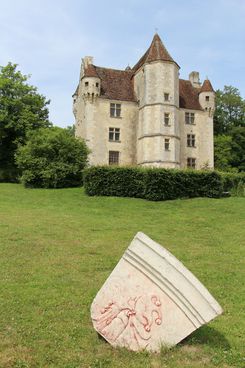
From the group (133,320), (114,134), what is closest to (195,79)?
(114,134)

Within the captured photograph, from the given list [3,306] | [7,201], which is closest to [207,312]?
[3,306]

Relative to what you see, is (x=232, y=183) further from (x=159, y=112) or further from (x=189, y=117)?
(x=189, y=117)

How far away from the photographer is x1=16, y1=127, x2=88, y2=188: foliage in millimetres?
33969

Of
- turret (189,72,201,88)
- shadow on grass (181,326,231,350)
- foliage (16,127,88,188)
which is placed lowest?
shadow on grass (181,326,231,350)

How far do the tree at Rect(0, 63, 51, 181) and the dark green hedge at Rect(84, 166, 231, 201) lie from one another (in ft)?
60.4

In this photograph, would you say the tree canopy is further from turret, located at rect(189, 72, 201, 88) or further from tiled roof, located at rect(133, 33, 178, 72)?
tiled roof, located at rect(133, 33, 178, 72)

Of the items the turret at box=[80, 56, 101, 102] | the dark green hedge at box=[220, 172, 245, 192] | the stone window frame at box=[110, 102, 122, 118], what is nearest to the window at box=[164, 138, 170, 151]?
the stone window frame at box=[110, 102, 122, 118]

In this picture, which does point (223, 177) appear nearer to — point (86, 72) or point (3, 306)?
point (86, 72)

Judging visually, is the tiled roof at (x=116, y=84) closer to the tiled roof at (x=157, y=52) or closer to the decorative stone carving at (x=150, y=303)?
the tiled roof at (x=157, y=52)

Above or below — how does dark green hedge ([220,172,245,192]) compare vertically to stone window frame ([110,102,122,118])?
below

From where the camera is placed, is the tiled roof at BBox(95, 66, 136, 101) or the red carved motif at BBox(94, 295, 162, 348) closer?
the red carved motif at BBox(94, 295, 162, 348)

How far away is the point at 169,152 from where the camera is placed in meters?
42.1

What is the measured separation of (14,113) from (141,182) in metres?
24.0

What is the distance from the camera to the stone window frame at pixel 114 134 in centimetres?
4509
